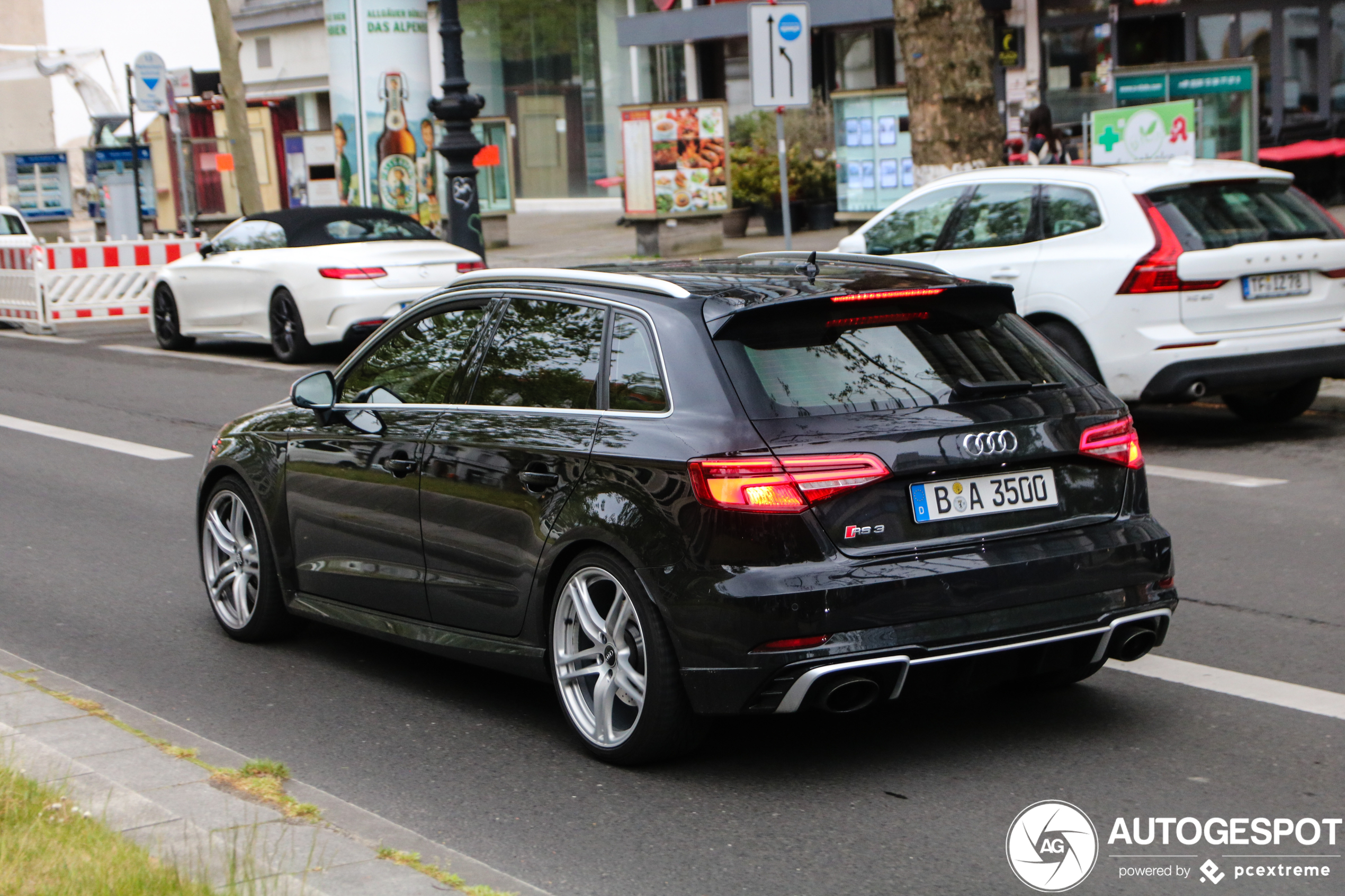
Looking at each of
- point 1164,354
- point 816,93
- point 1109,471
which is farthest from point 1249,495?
point 816,93

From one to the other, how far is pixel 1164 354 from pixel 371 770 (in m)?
6.61

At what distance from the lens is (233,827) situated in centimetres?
427

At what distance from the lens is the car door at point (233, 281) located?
17625mm

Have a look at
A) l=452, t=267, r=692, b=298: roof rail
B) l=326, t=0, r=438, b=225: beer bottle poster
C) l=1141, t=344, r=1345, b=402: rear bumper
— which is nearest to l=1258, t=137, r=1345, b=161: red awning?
l=326, t=0, r=438, b=225: beer bottle poster

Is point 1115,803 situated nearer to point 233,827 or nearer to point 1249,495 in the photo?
point 233,827

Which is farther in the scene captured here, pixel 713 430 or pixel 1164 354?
pixel 1164 354

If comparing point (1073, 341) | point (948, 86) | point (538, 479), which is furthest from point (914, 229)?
point (538, 479)

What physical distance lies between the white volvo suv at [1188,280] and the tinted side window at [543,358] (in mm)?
5395

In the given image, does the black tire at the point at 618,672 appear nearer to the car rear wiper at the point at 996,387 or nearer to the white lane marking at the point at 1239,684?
the car rear wiper at the point at 996,387

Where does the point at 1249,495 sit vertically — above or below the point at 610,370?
below

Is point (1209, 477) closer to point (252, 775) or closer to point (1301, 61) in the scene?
point (252, 775)

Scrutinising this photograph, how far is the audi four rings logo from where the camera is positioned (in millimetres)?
4844

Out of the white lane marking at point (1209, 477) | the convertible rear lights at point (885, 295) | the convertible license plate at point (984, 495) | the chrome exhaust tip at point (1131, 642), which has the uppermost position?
the convertible rear lights at point (885, 295)

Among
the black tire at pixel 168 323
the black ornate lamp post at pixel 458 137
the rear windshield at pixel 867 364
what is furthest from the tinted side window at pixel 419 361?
the black tire at pixel 168 323
